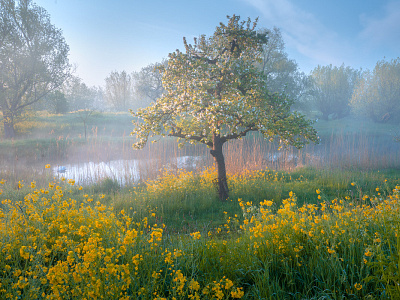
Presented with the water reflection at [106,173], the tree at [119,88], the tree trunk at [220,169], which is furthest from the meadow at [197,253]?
the tree at [119,88]

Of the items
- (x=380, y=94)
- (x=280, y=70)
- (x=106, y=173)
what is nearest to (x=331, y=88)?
(x=380, y=94)

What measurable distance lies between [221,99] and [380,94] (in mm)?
40228

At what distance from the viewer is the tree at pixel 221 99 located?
669cm

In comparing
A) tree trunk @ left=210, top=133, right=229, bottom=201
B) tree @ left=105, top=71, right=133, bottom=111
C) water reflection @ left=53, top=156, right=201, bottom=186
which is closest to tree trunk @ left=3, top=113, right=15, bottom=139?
water reflection @ left=53, top=156, right=201, bottom=186

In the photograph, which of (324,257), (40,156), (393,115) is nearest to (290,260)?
(324,257)

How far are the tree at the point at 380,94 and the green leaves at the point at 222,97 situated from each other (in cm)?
3821

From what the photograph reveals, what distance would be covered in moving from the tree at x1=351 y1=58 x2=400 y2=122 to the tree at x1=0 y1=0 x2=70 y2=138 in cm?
4113

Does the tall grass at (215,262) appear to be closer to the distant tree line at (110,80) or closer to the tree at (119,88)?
the distant tree line at (110,80)

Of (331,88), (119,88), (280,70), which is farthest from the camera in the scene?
(119,88)

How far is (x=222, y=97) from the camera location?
24.4 ft

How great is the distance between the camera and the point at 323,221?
3.86 metres

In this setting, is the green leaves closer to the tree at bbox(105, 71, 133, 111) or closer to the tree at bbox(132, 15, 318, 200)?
the tree at bbox(132, 15, 318, 200)

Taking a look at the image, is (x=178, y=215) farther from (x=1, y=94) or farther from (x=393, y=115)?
(x=393, y=115)

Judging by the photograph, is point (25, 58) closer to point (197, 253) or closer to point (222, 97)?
point (222, 97)
